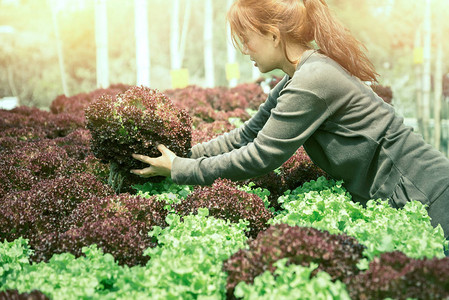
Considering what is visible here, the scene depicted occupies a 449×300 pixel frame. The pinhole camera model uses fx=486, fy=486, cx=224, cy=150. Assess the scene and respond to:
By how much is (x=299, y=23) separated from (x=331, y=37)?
8.3 inches

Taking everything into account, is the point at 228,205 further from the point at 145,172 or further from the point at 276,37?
the point at 276,37

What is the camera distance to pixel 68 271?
2096 mm

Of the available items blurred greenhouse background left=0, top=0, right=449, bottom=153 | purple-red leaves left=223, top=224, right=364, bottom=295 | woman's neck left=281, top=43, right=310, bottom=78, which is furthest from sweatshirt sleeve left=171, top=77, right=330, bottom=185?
blurred greenhouse background left=0, top=0, right=449, bottom=153

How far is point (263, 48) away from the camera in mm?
3000

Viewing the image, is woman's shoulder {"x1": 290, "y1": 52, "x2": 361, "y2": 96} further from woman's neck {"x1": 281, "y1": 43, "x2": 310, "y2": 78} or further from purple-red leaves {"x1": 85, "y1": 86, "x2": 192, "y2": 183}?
purple-red leaves {"x1": 85, "y1": 86, "x2": 192, "y2": 183}

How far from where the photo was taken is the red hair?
9.50 ft

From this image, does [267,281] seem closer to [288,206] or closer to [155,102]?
[288,206]

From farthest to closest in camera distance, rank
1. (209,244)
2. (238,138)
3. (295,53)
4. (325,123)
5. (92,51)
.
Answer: (92,51) < (238,138) < (295,53) < (325,123) < (209,244)

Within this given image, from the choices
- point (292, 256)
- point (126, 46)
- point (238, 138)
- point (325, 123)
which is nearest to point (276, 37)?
point (325, 123)

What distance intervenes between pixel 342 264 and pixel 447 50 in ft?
102

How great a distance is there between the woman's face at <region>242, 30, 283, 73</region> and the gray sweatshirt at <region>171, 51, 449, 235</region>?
0.61 ft

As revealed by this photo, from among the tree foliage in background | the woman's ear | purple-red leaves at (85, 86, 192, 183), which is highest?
the woman's ear

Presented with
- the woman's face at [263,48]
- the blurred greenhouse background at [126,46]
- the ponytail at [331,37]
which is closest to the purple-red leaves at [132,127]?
the woman's face at [263,48]

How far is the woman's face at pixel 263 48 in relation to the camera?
2.97m
